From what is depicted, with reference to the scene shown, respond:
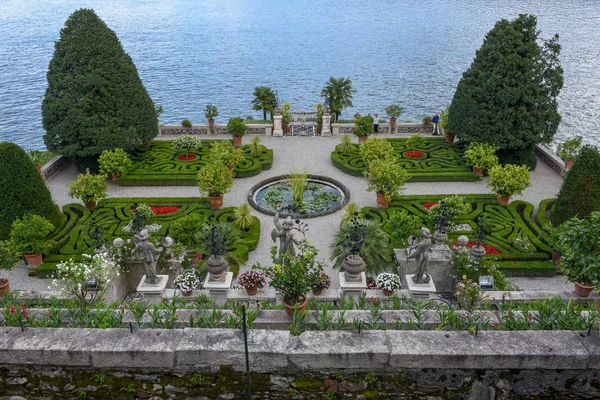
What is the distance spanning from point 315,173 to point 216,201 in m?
7.00

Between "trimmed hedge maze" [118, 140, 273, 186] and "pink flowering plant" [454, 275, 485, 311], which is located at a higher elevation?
"pink flowering plant" [454, 275, 485, 311]

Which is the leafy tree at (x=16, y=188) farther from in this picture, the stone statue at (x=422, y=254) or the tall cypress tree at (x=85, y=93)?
the stone statue at (x=422, y=254)

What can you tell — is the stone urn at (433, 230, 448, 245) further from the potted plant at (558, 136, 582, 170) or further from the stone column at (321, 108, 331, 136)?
the stone column at (321, 108, 331, 136)

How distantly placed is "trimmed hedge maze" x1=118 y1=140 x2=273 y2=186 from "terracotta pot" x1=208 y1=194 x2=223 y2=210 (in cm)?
365

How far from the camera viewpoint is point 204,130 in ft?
116

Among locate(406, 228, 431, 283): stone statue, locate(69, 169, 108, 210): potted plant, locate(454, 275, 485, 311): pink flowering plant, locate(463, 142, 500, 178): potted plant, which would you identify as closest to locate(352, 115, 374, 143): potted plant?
locate(463, 142, 500, 178): potted plant

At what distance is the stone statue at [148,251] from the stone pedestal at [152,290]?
10 centimetres

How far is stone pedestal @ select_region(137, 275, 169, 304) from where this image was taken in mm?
15062

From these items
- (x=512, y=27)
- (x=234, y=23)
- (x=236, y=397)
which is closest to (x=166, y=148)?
(x=512, y=27)

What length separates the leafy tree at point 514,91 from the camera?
26422 millimetres

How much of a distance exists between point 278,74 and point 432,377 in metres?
66.9

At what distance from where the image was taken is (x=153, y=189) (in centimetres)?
2683

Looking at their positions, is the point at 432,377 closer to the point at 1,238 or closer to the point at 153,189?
the point at 1,238

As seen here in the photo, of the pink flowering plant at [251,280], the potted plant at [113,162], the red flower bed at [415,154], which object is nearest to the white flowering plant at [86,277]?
the pink flowering plant at [251,280]
